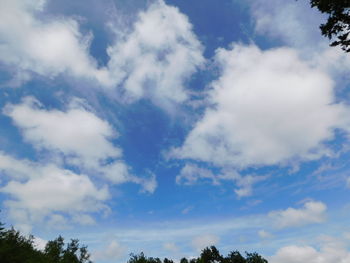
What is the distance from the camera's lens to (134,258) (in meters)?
59.3

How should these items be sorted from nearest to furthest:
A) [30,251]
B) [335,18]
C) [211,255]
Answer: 1. [335,18]
2. [30,251]
3. [211,255]

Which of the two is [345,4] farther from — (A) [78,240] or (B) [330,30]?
(A) [78,240]

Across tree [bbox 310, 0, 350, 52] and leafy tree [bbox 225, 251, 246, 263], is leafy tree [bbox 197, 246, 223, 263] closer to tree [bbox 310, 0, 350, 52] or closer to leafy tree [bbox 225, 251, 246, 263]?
leafy tree [bbox 225, 251, 246, 263]

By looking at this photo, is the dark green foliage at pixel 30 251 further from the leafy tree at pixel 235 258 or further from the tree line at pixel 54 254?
the leafy tree at pixel 235 258

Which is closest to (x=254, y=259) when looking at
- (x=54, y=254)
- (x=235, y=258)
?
(x=235, y=258)

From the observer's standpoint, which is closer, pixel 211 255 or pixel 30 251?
pixel 30 251

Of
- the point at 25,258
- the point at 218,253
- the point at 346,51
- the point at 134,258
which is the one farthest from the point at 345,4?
the point at 218,253

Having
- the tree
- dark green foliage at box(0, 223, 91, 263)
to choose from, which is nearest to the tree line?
dark green foliage at box(0, 223, 91, 263)

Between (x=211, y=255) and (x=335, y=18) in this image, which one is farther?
(x=211, y=255)

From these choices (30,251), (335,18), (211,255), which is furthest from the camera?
(211,255)

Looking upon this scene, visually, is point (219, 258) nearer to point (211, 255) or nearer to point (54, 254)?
point (211, 255)

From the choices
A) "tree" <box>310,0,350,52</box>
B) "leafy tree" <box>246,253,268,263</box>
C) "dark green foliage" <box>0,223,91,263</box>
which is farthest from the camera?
"leafy tree" <box>246,253,268,263</box>

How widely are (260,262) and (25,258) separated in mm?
62191

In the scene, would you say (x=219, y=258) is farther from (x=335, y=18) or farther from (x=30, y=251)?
(x=335, y=18)
